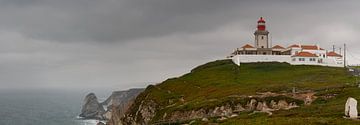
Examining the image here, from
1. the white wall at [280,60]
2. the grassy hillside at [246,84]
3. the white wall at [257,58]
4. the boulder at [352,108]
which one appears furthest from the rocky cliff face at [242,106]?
the white wall at [257,58]

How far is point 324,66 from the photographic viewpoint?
124 m

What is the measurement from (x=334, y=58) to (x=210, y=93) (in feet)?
186

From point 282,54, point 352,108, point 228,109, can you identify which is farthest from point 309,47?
point 352,108

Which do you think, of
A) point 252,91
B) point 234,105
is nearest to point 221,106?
point 234,105

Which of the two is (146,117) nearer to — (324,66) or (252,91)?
(252,91)

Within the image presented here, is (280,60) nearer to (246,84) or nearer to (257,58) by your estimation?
(257,58)

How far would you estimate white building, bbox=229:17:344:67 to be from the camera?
127438mm

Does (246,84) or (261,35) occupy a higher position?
(261,35)

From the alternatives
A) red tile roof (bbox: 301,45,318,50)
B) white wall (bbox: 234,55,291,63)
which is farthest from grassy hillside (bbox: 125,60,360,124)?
red tile roof (bbox: 301,45,318,50)

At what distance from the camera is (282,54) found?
134250mm

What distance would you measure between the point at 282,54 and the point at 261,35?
9.54 m

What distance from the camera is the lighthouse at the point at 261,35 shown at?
138000mm

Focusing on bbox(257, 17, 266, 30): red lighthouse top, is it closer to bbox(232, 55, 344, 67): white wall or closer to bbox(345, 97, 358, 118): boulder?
bbox(232, 55, 344, 67): white wall

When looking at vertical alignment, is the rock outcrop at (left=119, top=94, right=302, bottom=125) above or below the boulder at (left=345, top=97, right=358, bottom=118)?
below
